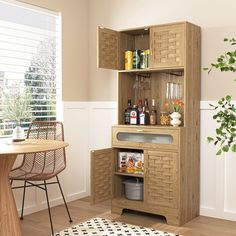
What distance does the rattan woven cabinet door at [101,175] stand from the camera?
333cm

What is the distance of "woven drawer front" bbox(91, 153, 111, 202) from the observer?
3391mm

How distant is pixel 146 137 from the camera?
3.36 meters

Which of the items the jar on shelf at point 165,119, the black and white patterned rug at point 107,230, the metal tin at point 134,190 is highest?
the jar on shelf at point 165,119

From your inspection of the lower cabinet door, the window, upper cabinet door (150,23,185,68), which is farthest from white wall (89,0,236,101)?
the lower cabinet door

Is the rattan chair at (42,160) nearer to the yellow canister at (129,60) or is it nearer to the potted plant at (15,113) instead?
the potted plant at (15,113)

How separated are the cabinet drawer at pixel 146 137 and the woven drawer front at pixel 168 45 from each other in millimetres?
613

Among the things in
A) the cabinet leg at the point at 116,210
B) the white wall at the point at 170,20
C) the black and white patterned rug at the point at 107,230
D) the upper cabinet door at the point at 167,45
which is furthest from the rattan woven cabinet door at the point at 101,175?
the upper cabinet door at the point at 167,45

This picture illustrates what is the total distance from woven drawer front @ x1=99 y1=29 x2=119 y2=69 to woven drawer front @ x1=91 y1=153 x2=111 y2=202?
895 millimetres

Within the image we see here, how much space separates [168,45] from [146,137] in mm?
869

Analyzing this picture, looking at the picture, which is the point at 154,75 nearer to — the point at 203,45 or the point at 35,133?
the point at 203,45

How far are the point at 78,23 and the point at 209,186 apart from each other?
2.28m

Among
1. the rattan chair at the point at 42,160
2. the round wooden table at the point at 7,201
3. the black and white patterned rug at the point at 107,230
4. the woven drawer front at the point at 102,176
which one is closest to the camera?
the round wooden table at the point at 7,201

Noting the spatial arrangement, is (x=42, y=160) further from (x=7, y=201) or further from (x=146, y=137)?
(x=146, y=137)

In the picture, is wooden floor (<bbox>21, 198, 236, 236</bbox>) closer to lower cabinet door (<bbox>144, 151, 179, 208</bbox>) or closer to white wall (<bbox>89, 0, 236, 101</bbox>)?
lower cabinet door (<bbox>144, 151, 179, 208</bbox>)
